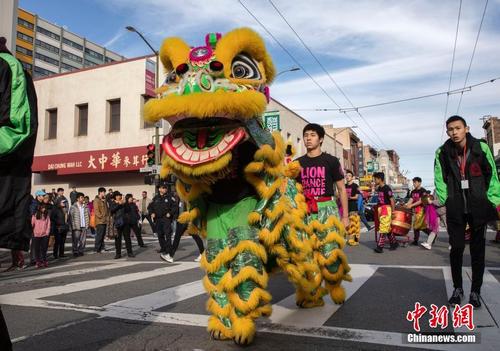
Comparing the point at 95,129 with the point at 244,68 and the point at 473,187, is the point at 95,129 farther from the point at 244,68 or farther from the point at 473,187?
the point at 473,187

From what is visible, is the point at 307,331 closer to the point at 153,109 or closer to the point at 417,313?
the point at 417,313

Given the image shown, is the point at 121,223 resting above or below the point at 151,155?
below

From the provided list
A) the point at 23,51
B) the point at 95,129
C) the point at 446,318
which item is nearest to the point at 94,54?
the point at 23,51

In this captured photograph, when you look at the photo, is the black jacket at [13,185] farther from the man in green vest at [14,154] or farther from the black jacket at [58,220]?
the black jacket at [58,220]

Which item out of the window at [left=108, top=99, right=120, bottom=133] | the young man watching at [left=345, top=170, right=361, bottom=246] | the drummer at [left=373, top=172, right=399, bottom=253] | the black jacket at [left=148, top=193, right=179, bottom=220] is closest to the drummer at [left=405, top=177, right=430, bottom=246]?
the drummer at [left=373, top=172, right=399, bottom=253]

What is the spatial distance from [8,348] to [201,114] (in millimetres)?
1718

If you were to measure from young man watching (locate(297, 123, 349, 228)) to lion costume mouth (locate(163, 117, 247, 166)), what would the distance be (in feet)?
5.41

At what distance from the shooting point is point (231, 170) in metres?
3.03

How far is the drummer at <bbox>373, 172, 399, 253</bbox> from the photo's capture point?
9.20 metres

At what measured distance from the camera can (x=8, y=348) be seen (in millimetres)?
2160

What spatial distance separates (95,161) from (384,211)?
17.3 metres

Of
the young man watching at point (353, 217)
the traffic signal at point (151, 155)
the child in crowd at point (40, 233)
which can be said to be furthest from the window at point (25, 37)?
the young man watching at point (353, 217)

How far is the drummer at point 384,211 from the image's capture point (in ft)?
30.2

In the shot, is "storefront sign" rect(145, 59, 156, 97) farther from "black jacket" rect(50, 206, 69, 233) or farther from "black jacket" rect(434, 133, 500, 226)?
"black jacket" rect(434, 133, 500, 226)
